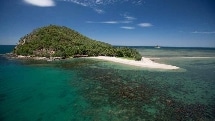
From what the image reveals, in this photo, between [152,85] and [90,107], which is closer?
[90,107]

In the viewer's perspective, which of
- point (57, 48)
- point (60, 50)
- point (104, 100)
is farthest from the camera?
point (57, 48)

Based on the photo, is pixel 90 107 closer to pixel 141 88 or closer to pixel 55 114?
pixel 55 114

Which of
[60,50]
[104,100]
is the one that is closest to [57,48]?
[60,50]

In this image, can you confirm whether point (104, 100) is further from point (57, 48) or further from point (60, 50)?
point (57, 48)

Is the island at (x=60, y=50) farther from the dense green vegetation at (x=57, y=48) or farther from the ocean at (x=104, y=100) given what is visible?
the ocean at (x=104, y=100)

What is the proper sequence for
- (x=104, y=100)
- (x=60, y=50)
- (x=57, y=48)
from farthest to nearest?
(x=57, y=48), (x=60, y=50), (x=104, y=100)

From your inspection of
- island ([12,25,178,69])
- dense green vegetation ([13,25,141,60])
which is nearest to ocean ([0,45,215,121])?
island ([12,25,178,69])

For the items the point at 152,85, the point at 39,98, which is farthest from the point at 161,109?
the point at 39,98

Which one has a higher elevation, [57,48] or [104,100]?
[57,48]

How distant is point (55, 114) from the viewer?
19188 millimetres

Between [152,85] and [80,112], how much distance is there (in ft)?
51.4

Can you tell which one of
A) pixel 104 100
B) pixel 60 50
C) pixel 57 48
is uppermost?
pixel 57 48

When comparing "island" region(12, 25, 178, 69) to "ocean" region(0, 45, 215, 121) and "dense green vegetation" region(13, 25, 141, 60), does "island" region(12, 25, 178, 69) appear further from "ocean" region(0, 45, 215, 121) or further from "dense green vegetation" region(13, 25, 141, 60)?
"ocean" region(0, 45, 215, 121)

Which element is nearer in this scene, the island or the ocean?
the ocean
